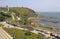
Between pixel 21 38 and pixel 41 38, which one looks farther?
pixel 41 38

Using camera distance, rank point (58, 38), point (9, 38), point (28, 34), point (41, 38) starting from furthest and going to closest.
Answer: point (58, 38) → point (28, 34) → point (41, 38) → point (9, 38)

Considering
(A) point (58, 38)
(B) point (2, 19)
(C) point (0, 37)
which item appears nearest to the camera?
(C) point (0, 37)

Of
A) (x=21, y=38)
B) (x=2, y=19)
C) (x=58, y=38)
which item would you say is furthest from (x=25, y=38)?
(x=2, y=19)

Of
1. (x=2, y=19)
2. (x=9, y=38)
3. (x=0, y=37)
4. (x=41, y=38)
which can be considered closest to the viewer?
(x=9, y=38)

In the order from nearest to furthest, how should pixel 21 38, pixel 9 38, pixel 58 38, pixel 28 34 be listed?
1. pixel 9 38
2. pixel 21 38
3. pixel 28 34
4. pixel 58 38

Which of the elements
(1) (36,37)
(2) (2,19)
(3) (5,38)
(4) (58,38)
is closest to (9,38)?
(3) (5,38)

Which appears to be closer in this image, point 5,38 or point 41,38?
point 5,38

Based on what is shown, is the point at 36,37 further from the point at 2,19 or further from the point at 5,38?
the point at 2,19

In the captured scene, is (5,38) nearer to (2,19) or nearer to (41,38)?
(41,38)

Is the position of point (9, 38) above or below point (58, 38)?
above
